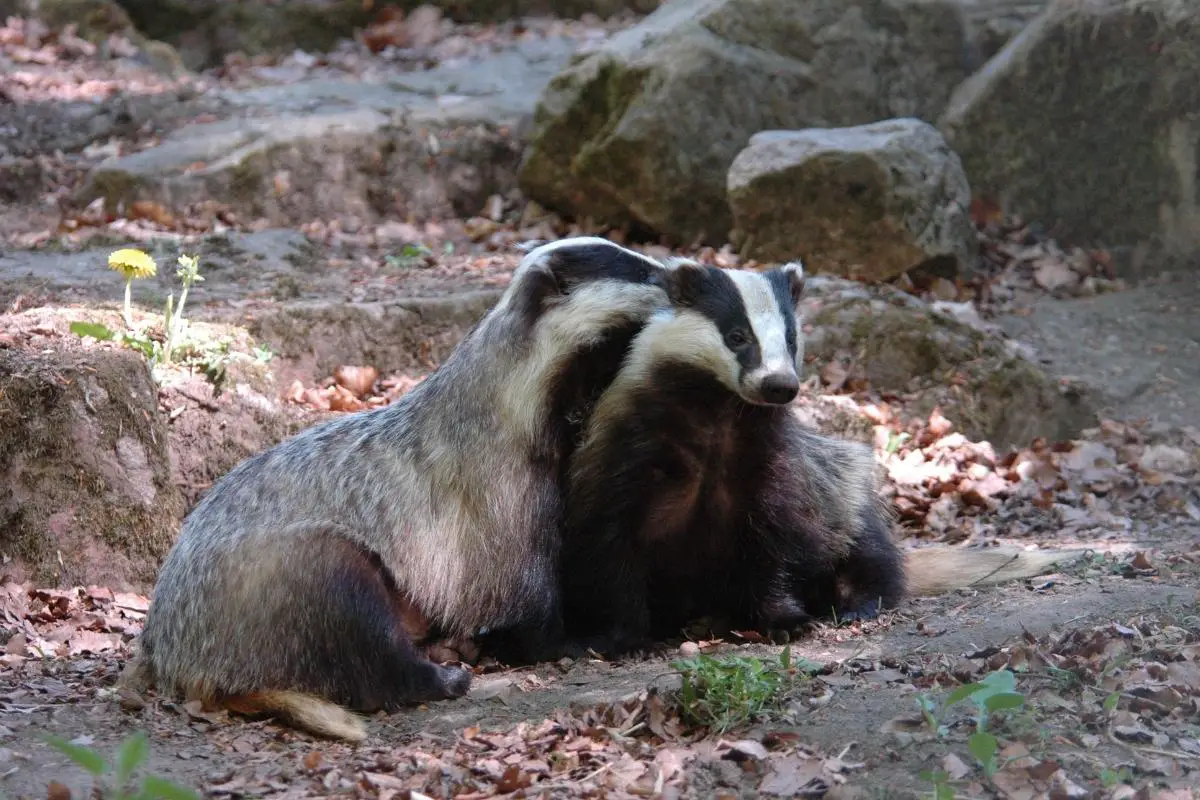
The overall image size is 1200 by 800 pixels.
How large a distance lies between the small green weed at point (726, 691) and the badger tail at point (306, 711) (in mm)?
994

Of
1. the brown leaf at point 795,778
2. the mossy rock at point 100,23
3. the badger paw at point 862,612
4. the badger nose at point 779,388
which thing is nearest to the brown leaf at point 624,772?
the brown leaf at point 795,778

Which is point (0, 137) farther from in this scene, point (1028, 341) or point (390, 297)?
point (1028, 341)

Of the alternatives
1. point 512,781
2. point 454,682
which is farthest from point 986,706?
point 454,682

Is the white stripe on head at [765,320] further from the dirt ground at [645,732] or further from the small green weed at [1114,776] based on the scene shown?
the small green weed at [1114,776]

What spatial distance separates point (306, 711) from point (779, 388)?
178 cm

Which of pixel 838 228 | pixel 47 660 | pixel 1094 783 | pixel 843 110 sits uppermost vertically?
pixel 843 110

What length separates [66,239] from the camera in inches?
333

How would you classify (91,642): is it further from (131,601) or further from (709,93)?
(709,93)

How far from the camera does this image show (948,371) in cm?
751

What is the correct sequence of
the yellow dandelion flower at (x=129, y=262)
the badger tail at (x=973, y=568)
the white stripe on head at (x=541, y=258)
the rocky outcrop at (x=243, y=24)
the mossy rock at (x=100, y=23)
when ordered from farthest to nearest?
the rocky outcrop at (x=243, y=24), the mossy rock at (x=100, y=23), the yellow dandelion flower at (x=129, y=262), the badger tail at (x=973, y=568), the white stripe on head at (x=541, y=258)

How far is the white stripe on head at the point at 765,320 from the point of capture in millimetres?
4426

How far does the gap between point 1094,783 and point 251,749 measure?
2.28 meters

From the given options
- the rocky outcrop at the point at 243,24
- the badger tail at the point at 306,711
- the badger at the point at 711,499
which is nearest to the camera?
the badger tail at the point at 306,711

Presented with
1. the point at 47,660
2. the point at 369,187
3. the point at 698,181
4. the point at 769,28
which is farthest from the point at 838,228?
the point at 47,660
